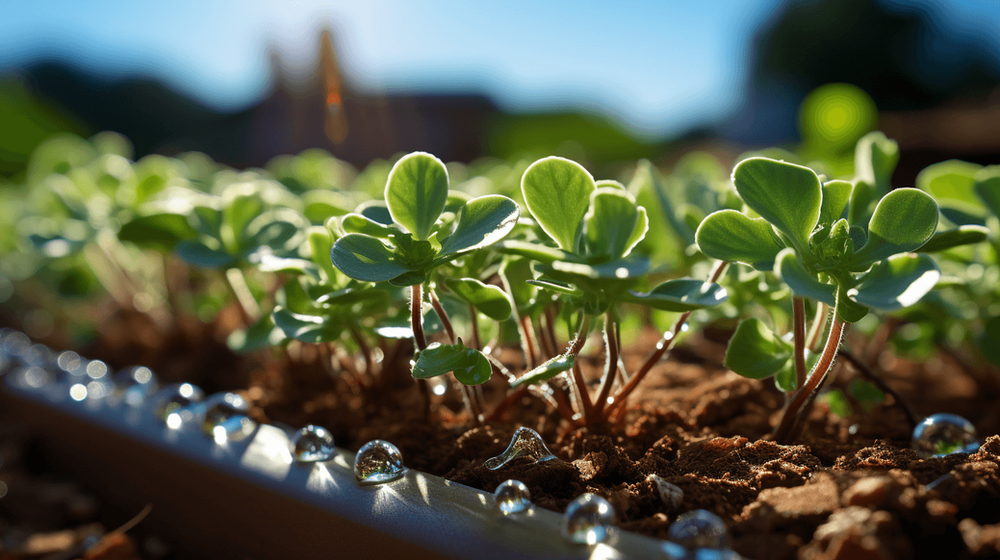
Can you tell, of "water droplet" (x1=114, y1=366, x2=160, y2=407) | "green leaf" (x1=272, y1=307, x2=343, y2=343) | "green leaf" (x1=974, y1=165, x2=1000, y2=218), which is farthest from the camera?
"water droplet" (x1=114, y1=366, x2=160, y2=407)

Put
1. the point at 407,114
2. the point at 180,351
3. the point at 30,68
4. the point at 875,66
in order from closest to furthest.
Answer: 1. the point at 180,351
2. the point at 407,114
3. the point at 30,68
4. the point at 875,66

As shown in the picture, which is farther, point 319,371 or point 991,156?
point 991,156

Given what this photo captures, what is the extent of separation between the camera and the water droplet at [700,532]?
1.41 feet

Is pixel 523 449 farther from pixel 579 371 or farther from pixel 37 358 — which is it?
pixel 37 358


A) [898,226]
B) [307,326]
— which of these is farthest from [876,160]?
[307,326]

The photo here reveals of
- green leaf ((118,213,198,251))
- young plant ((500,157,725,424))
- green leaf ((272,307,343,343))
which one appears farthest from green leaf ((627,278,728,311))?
green leaf ((118,213,198,251))

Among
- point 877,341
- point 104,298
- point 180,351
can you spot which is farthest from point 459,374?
point 104,298

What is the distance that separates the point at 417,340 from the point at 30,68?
9.86 m

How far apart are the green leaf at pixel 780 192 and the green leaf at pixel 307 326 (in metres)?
0.44

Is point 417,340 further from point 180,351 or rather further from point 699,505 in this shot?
point 180,351

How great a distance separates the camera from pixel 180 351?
4.25 ft

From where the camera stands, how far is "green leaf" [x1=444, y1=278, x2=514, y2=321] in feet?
1.86

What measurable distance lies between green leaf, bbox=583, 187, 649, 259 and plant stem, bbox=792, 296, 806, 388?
17 cm

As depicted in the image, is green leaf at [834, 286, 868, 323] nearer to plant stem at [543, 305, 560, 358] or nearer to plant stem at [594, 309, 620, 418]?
plant stem at [594, 309, 620, 418]
